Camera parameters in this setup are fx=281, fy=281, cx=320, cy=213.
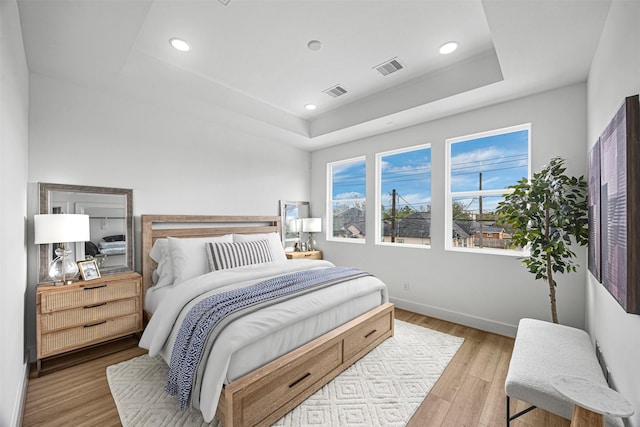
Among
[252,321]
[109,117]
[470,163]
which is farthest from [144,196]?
[470,163]

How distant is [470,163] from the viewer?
11.3 ft

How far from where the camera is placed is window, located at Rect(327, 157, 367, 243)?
458cm

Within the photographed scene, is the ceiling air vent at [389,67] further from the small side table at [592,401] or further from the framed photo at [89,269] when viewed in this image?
the framed photo at [89,269]

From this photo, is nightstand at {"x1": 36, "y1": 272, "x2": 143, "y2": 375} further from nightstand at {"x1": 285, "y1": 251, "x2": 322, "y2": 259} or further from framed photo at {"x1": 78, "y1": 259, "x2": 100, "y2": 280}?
nightstand at {"x1": 285, "y1": 251, "x2": 322, "y2": 259}

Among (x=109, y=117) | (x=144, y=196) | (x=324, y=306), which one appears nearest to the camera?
(x=324, y=306)

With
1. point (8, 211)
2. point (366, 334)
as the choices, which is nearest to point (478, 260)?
point (366, 334)

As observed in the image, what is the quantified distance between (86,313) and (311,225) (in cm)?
303

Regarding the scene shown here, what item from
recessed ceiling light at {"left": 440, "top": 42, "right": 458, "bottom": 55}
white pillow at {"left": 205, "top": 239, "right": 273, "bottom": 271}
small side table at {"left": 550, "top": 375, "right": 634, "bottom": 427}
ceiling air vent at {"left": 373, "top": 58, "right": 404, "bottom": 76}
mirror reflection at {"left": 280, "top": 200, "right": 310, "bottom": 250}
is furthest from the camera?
mirror reflection at {"left": 280, "top": 200, "right": 310, "bottom": 250}

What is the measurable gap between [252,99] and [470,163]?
2.83 m

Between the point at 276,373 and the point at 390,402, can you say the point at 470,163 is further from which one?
the point at 276,373

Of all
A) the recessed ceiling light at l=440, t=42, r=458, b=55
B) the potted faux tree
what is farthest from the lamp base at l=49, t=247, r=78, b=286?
the potted faux tree

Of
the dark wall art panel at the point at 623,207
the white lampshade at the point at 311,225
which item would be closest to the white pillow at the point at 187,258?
the white lampshade at the point at 311,225

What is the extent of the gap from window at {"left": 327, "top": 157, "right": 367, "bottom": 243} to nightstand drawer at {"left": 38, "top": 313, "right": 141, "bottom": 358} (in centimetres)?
305

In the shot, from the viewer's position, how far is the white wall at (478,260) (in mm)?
2680
